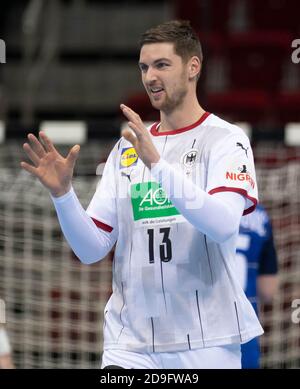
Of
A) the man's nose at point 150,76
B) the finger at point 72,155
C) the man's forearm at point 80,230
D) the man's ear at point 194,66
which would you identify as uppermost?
the man's ear at point 194,66

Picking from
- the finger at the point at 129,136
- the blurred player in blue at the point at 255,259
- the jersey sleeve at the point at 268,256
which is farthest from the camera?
the jersey sleeve at the point at 268,256

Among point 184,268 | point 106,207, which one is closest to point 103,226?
point 106,207

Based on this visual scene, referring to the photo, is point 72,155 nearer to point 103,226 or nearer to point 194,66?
point 103,226

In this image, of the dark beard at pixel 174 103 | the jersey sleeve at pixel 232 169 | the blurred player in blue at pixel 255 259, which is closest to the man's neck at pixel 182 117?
the dark beard at pixel 174 103

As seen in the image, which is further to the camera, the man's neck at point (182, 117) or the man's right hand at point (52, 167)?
the man's neck at point (182, 117)

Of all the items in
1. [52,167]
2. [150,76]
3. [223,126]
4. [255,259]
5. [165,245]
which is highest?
[150,76]

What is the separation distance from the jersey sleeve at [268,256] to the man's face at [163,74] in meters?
1.47

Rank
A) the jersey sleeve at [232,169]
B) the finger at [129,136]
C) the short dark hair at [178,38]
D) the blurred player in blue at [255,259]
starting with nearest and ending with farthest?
the finger at [129,136] → the jersey sleeve at [232,169] → the short dark hair at [178,38] → the blurred player in blue at [255,259]

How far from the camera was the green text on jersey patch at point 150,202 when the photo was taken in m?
2.48

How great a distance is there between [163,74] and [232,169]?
0.32 m

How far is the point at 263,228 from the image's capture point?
3863 millimetres

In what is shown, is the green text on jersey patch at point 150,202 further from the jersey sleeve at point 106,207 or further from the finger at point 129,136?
the finger at point 129,136

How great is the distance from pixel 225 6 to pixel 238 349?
6677mm

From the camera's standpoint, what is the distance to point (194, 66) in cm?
258
